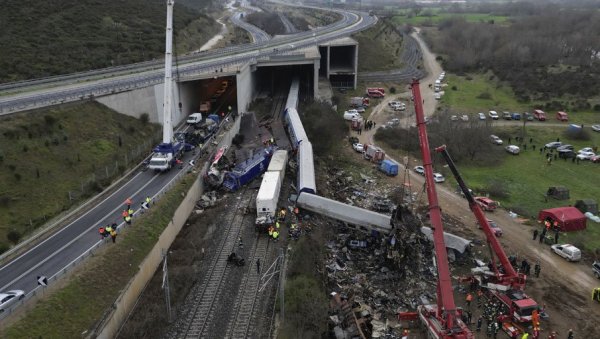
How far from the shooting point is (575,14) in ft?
411

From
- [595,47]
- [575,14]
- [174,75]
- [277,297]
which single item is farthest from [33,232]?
[575,14]

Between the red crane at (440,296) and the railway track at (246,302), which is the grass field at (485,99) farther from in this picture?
the railway track at (246,302)

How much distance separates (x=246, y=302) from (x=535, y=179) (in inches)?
1305

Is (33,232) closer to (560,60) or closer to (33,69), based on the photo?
(33,69)

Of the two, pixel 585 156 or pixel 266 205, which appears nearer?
pixel 266 205

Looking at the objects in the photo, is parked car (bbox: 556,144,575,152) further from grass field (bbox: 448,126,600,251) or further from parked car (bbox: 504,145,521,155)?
parked car (bbox: 504,145,521,155)

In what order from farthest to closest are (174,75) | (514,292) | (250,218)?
1. (174,75)
2. (250,218)
3. (514,292)

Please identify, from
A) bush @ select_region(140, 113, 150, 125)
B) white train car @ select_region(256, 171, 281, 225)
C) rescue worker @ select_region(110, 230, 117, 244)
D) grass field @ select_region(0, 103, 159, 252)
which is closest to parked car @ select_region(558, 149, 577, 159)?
white train car @ select_region(256, 171, 281, 225)

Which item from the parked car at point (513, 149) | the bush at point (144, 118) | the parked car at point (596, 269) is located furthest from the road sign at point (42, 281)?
the parked car at point (513, 149)

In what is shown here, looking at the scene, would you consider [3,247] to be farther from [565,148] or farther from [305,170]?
[565,148]

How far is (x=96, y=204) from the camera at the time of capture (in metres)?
32.2

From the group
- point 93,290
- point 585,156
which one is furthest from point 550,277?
point 93,290

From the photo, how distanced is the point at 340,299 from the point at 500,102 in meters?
55.3

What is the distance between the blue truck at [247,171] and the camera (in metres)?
37.6
